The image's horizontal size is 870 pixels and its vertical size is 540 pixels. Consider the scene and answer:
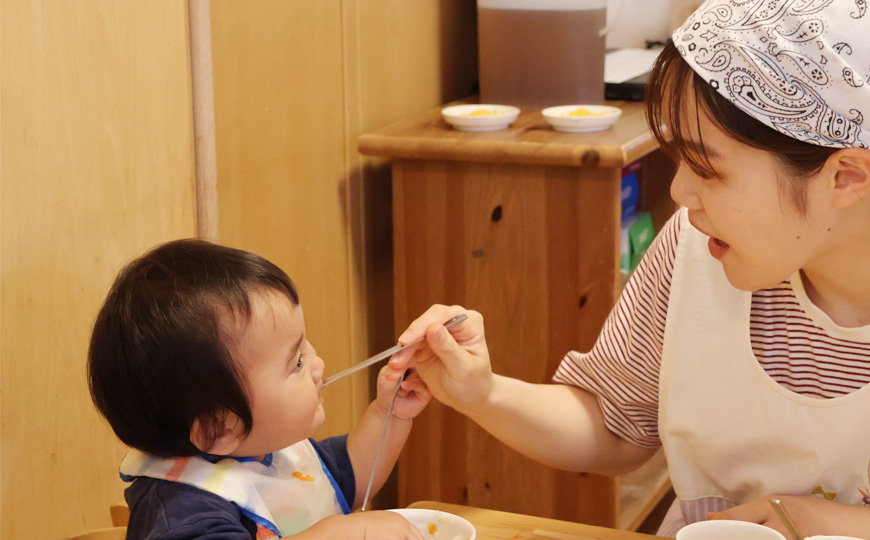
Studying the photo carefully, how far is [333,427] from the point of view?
7.18 feet

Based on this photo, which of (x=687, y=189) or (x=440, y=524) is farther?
(x=687, y=189)

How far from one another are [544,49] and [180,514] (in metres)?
1.59

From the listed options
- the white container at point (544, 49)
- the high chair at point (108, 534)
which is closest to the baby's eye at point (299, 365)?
the high chair at point (108, 534)

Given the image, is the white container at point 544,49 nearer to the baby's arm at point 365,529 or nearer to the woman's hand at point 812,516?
the woman's hand at point 812,516

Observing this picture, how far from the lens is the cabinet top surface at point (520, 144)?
1961 mm

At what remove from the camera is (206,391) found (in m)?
1.03

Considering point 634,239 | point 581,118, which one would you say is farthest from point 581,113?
point 634,239

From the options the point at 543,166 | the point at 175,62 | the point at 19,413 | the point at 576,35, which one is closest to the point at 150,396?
the point at 19,413

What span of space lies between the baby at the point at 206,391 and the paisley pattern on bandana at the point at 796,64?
516 mm

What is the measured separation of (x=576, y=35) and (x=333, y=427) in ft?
3.32

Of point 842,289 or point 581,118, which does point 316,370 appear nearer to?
point 842,289

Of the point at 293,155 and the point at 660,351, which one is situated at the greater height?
the point at 293,155

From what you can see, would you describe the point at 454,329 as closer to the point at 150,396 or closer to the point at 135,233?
the point at 150,396

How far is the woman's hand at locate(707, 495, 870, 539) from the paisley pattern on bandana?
15.3 inches
